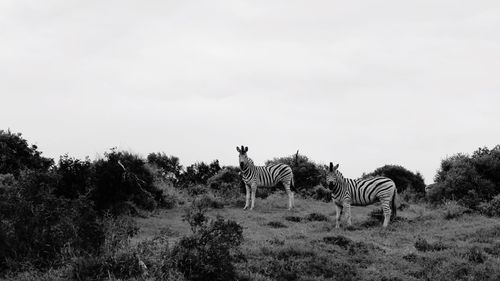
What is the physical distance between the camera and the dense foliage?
23.0 meters

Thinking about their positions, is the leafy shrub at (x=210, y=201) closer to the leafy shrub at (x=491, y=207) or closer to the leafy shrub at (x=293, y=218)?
the leafy shrub at (x=293, y=218)

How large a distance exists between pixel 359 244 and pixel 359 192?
4506mm

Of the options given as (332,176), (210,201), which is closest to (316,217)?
(332,176)

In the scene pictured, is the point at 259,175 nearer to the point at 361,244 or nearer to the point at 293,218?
the point at 293,218

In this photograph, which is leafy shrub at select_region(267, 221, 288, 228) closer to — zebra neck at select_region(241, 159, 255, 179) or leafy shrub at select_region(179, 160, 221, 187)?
zebra neck at select_region(241, 159, 255, 179)

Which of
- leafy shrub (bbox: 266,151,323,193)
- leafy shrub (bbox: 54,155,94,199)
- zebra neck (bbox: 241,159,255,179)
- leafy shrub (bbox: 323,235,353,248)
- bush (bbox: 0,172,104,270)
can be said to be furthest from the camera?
leafy shrub (bbox: 266,151,323,193)

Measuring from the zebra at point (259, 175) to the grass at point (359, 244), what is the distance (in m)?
1.08

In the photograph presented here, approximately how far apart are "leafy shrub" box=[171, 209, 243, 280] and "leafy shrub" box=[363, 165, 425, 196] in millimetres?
19733

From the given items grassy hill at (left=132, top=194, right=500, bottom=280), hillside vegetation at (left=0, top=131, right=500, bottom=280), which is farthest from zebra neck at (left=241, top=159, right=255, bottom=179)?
grassy hill at (left=132, top=194, right=500, bottom=280)

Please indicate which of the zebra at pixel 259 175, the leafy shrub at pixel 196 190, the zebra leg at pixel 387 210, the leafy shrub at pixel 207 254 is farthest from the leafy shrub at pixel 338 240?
the leafy shrub at pixel 196 190

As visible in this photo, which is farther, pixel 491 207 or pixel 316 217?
pixel 491 207

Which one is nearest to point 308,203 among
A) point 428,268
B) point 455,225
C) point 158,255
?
point 455,225

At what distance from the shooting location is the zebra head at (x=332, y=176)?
19203 mm

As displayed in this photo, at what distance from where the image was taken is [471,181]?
23656mm
